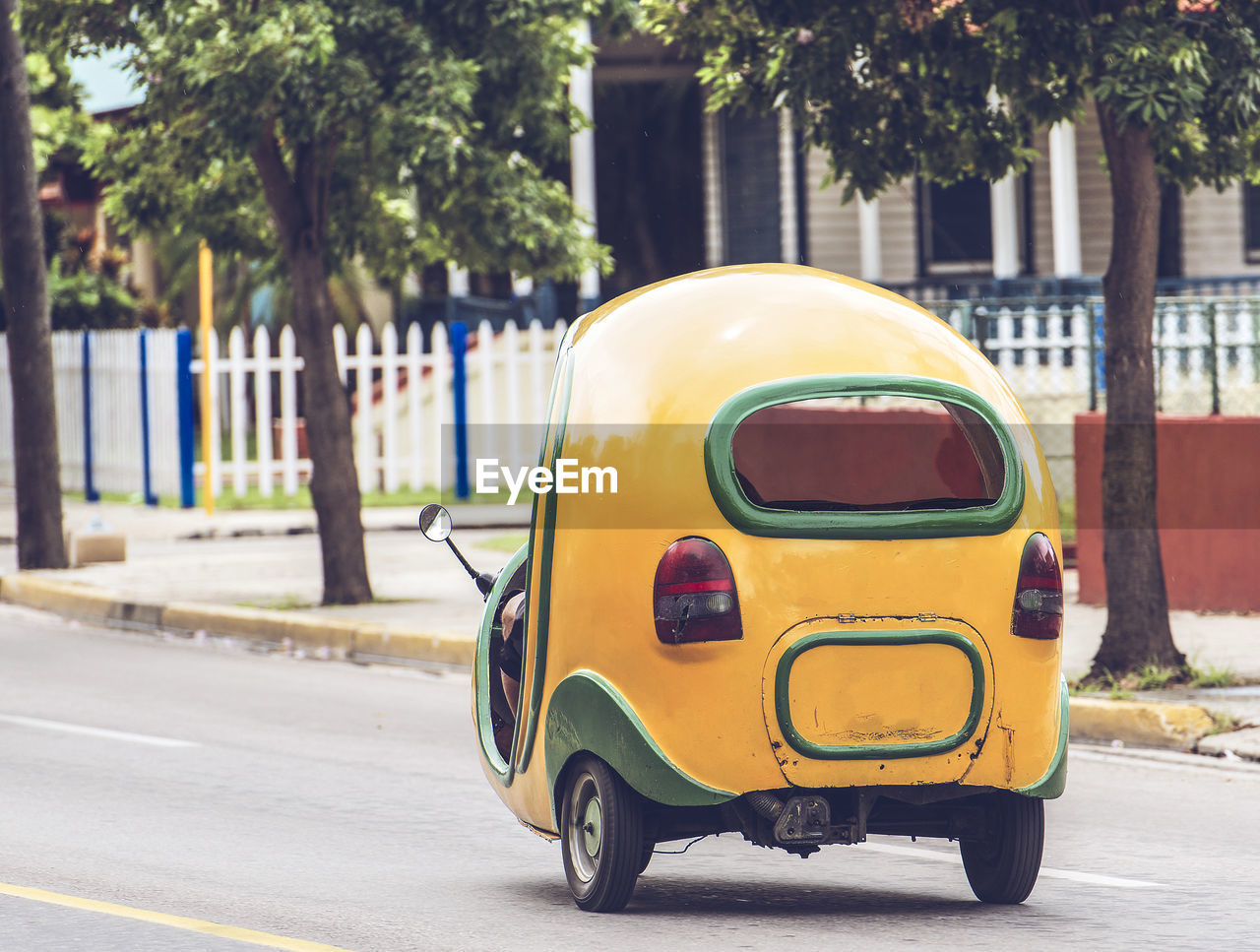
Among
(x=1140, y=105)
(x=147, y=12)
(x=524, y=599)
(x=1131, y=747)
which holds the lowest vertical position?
(x=1131, y=747)

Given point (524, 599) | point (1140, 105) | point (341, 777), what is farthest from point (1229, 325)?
point (524, 599)

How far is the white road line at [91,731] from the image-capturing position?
9.72 metres

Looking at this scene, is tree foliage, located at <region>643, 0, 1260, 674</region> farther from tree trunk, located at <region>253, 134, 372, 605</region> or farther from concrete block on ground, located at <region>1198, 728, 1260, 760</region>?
tree trunk, located at <region>253, 134, 372, 605</region>

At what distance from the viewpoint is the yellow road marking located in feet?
18.9

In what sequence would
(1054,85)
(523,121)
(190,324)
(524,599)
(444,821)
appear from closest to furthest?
(524,599) → (444,821) → (1054,85) → (523,121) → (190,324)

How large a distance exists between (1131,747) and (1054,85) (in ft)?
12.0

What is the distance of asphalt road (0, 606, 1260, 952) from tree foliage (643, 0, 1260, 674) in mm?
1709

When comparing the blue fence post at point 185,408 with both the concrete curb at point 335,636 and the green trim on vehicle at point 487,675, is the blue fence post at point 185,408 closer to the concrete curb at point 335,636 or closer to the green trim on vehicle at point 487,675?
the concrete curb at point 335,636

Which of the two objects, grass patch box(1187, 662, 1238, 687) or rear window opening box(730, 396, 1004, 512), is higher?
rear window opening box(730, 396, 1004, 512)

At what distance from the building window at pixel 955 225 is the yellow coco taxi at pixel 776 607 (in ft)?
63.7

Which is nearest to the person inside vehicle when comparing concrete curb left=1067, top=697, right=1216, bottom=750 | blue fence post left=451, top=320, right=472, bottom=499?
concrete curb left=1067, top=697, right=1216, bottom=750

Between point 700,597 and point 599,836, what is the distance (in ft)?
2.77

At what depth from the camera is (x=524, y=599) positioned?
6496 mm

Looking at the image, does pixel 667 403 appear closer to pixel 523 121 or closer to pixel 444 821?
pixel 444 821
